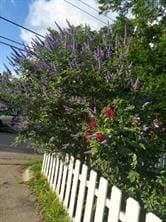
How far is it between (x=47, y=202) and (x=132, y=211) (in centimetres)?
311

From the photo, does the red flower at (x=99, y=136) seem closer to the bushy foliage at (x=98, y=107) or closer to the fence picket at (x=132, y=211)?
the bushy foliage at (x=98, y=107)

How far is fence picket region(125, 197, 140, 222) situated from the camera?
12.7 feet

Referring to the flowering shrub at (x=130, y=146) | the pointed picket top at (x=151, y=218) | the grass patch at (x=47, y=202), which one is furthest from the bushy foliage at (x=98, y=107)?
the pointed picket top at (x=151, y=218)

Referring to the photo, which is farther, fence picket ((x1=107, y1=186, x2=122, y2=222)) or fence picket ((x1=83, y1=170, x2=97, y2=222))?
fence picket ((x1=83, y1=170, x2=97, y2=222))

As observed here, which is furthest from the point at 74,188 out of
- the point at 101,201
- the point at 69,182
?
the point at 101,201

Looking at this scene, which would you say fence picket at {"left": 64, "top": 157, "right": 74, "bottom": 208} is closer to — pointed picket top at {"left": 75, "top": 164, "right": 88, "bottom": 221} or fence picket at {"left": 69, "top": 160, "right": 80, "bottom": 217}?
fence picket at {"left": 69, "top": 160, "right": 80, "bottom": 217}

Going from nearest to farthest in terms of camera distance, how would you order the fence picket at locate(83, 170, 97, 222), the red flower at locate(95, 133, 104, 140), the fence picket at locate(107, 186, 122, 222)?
1. the fence picket at locate(107, 186, 122, 222)
2. the red flower at locate(95, 133, 104, 140)
3. the fence picket at locate(83, 170, 97, 222)

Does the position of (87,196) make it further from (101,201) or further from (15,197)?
(15,197)

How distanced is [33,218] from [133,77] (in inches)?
88.4

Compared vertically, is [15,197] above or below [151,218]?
below

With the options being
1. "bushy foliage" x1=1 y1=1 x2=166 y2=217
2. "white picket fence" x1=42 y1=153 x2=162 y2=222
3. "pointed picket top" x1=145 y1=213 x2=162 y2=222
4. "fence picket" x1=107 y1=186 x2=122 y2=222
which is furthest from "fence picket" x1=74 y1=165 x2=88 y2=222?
"pointed picket top" x1=145 y1=213 x2=162 y2=222

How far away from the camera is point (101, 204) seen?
15.9 ft

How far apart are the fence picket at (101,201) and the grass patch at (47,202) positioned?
1.03 meters

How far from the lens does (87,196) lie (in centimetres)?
546
